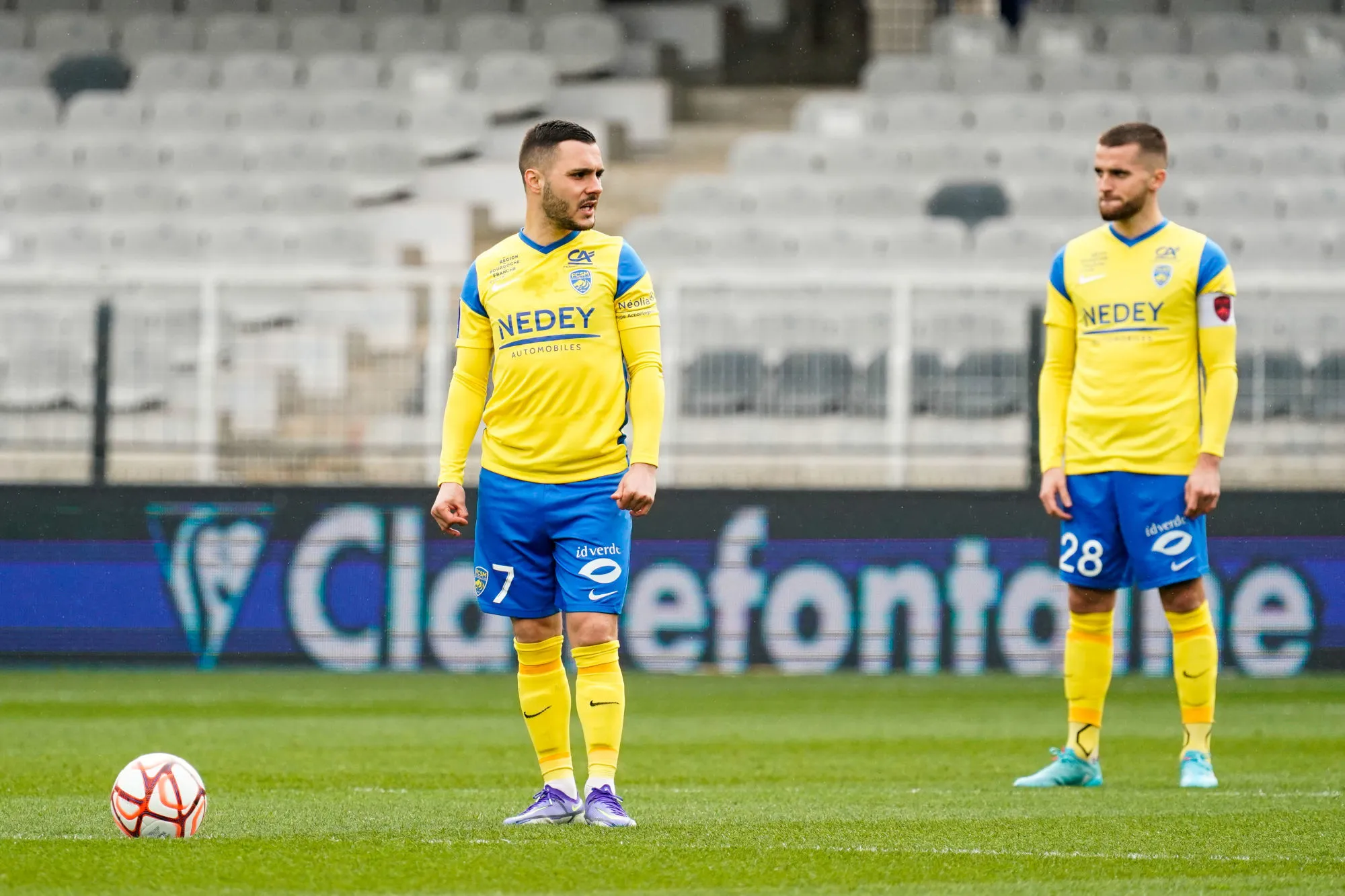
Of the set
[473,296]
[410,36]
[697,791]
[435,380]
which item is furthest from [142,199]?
[473,296]

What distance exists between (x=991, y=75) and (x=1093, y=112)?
3.92ft

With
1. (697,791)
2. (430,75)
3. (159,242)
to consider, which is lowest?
(697,791)

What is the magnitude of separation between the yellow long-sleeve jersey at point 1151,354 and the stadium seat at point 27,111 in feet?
43.7

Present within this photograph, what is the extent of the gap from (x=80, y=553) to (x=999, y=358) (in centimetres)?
558

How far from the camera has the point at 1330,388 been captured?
11336mm

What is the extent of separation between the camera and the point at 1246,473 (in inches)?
446

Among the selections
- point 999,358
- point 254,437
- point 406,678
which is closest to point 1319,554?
point 999,358

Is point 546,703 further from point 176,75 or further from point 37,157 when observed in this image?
point 176,75

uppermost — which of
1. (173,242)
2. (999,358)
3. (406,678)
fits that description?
(173,242)

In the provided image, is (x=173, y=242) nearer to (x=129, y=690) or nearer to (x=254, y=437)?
(x=254, y=437)

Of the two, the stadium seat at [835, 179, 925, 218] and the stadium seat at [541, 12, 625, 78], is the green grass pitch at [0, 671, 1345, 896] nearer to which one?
the stadium seat at [835, 179, 925, 218]

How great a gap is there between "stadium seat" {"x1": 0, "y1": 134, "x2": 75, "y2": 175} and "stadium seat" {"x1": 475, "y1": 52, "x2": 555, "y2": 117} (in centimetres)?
365

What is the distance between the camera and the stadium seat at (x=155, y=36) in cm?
1877

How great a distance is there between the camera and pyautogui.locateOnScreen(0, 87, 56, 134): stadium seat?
1755 cm
